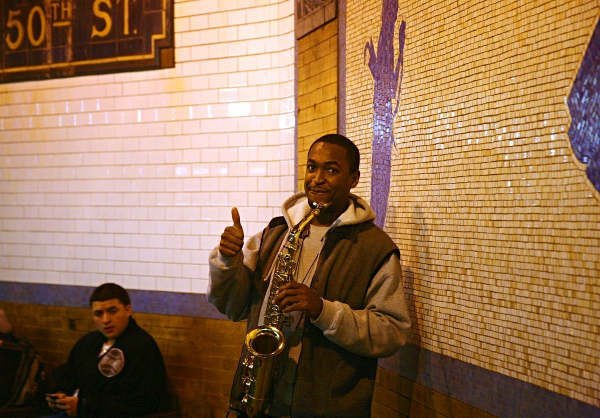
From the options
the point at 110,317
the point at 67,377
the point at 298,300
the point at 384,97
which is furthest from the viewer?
the point at 67,377

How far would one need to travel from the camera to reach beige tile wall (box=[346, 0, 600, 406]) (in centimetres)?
252

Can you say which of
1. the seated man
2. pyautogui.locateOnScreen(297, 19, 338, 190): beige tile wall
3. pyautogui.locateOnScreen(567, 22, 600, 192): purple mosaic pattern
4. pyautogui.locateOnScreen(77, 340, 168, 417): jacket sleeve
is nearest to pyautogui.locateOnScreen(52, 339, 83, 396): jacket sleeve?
the seated man

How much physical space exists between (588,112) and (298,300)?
1180 mm

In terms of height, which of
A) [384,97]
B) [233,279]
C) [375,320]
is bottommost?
[375,320]

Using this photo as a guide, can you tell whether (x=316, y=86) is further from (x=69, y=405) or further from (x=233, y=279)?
(x=69, y=405)

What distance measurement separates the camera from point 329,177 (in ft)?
10.4

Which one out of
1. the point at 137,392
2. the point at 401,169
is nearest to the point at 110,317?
the point at 137,392

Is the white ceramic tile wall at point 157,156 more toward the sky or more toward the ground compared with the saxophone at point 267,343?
more toward the sky

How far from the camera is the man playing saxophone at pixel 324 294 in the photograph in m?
2.94

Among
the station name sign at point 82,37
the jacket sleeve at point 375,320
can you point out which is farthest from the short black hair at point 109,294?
the jacket sleeve at point 375,320

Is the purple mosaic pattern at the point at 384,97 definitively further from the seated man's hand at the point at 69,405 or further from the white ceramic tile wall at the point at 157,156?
the seated man's hand at the point at 69,405

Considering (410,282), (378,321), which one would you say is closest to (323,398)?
(378,321)

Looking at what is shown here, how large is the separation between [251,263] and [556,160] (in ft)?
4.21

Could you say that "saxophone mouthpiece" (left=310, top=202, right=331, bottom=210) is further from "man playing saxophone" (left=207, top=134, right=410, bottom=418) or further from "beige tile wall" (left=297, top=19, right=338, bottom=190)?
"beige tile wall" (left=297, top=19, right=338, bottom=190)
